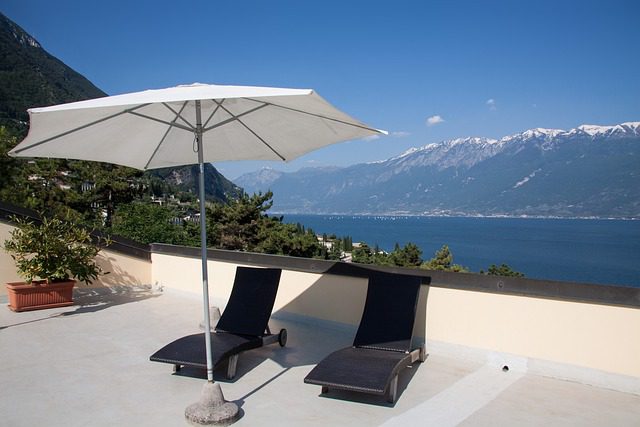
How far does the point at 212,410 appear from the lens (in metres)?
3.01

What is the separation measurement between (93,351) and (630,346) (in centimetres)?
459

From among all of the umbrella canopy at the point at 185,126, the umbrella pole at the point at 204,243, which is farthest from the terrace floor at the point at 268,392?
the umbrella canopy at the point at 185,126

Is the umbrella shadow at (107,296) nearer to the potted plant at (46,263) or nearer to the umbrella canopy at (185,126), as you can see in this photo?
the potted plant at (46,263)

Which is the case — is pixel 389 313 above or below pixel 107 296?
above

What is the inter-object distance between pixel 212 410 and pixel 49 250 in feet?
14.7

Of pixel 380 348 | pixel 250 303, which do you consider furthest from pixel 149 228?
pixel 380 348

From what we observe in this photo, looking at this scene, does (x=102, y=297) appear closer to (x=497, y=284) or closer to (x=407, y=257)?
(x=497, y=284)

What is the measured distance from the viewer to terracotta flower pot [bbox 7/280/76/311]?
20.9 ft

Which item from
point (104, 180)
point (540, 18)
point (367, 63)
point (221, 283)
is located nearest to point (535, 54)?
point (540, 18)

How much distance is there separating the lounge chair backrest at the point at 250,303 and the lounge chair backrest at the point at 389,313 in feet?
3.09

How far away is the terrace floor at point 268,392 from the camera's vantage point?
315cm

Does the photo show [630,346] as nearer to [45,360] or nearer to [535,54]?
[45,360]

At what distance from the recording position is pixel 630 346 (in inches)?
144

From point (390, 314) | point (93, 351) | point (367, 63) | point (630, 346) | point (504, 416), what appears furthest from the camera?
point (367, 63)
